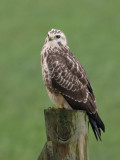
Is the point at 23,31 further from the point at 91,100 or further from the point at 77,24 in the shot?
the point at 91,100

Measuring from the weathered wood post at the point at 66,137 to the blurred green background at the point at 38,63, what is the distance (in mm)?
7119

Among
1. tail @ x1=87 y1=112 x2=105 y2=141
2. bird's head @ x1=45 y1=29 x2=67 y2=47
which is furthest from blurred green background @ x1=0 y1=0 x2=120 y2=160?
tail @ x1=87 y1=112 x2=105 y2=141

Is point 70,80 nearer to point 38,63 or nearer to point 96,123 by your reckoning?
point 96,123

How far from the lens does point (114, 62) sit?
61.4ft

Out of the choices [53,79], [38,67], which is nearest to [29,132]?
[38,67]

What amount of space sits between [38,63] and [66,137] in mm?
13603

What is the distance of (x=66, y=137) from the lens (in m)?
5.18

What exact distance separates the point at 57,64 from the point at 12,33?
52.2 ft

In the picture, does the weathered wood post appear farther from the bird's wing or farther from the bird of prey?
the bird's wing

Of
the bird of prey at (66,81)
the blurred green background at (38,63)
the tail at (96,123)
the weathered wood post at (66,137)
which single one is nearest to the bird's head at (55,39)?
the bird of prey at (66,81)

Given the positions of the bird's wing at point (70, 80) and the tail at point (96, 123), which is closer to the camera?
the tail at point (96, 123)

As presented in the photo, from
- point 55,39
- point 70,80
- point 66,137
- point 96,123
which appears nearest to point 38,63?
point 55,39

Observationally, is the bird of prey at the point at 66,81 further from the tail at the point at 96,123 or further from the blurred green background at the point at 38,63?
the blurred green background at the point at 38,63

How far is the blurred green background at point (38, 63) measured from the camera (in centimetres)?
1355
